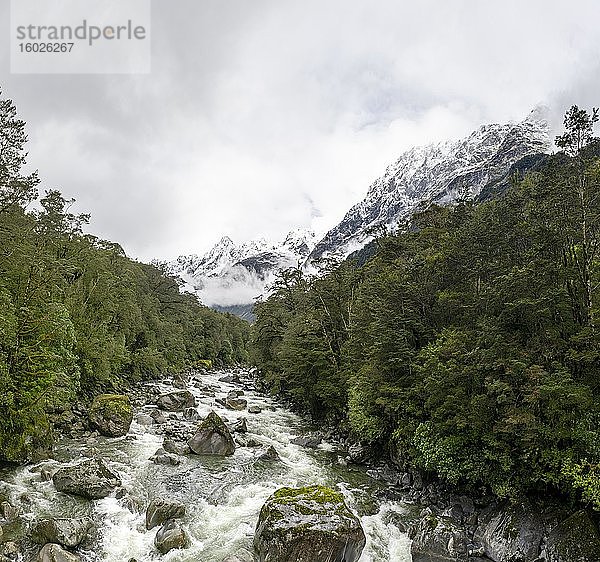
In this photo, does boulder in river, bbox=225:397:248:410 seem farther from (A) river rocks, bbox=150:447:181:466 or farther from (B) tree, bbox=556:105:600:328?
(B) tree, bbox=556:105:600:328

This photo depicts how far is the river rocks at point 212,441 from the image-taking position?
23.7 m

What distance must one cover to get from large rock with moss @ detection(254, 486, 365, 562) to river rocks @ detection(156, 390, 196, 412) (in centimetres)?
2172

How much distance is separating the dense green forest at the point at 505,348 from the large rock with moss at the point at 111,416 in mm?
13016

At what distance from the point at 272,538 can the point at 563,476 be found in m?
8.93

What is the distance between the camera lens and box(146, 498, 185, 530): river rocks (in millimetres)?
15148

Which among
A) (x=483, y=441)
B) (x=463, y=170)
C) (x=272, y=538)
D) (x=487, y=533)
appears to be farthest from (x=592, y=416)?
(x=463, y=170)

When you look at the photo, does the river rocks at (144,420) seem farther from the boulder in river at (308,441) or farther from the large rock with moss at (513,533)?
the large rock with moss at (513,533)

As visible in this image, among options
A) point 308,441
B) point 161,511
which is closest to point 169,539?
point 161,511

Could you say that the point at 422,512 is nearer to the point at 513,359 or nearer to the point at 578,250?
the point at 513,359

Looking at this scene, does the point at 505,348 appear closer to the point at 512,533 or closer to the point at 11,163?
the point at 512,533

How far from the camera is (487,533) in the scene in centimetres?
1507

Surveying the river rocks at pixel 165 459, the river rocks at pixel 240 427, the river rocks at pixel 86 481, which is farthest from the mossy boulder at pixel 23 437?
the river rocks at pixel 240 427

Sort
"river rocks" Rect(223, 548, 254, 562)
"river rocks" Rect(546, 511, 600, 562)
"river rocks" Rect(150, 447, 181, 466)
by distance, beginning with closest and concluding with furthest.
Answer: "river rocks" Rect(546, 511, 600, 562) → "river rocks" Rect(223, 548, 254, 562) → "river rocks" Rect(150, 447, 181, 466)

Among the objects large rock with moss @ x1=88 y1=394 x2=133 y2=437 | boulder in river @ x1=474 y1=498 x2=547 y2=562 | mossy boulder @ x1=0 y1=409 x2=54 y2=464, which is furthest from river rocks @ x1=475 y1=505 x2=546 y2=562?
large rock with moss @ x1=88 y1=394 x2=133 y2=437
